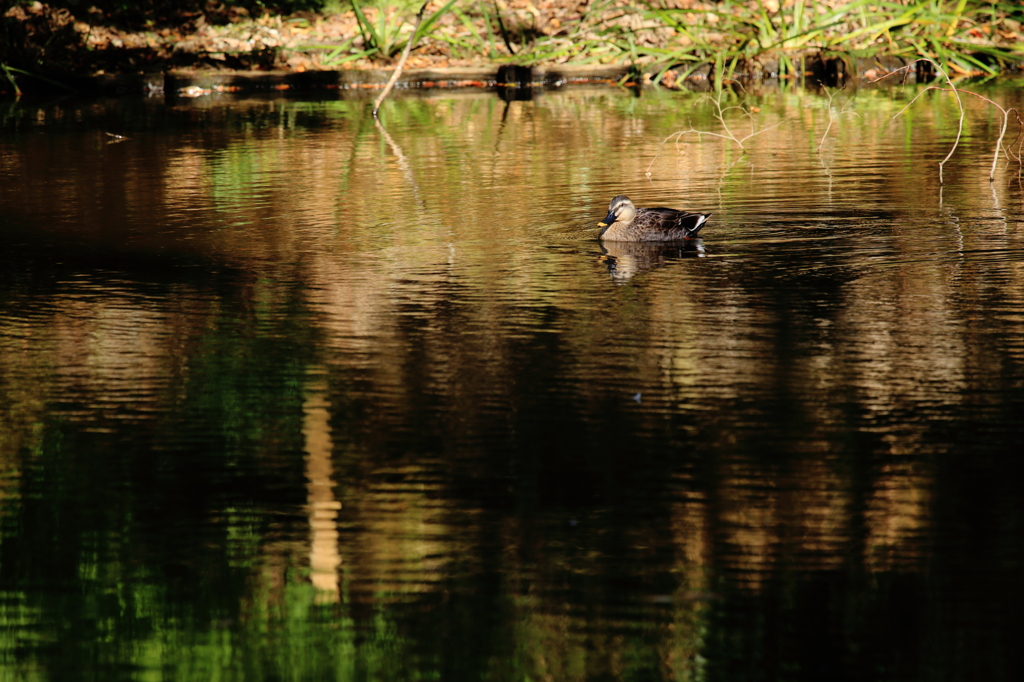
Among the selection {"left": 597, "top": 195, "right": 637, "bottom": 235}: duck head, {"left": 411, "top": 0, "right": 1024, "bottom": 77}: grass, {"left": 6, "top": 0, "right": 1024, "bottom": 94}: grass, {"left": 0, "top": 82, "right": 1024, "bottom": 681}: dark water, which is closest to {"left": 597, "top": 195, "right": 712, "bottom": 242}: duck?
{"left": 597, "top": 195, "right": 637, "bottom": 235}: duck head

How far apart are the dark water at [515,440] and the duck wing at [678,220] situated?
0.22 meters

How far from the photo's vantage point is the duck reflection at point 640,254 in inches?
298

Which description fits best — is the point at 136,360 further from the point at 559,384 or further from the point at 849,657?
the point at 849,657

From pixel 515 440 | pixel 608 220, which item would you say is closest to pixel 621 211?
pixel 608 220

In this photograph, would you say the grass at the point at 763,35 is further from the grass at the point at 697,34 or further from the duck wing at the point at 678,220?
the duck wing at the point at 678,220

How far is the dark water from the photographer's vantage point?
353cm

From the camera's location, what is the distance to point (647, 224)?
8.06 metres

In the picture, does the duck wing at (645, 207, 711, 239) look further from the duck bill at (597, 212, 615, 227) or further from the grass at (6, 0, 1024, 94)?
the grass at (6, 0, 1024, 94)

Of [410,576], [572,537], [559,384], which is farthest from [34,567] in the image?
[559,384]

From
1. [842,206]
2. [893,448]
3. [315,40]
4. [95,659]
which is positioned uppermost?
[315,40]

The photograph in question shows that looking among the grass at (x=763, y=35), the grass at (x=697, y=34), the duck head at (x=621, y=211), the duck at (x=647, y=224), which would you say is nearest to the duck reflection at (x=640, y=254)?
the duck at (x=647, y=224)

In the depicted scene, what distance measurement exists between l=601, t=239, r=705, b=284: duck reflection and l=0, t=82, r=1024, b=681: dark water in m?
0.05

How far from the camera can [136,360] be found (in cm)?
595

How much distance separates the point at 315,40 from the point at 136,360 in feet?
57.4
